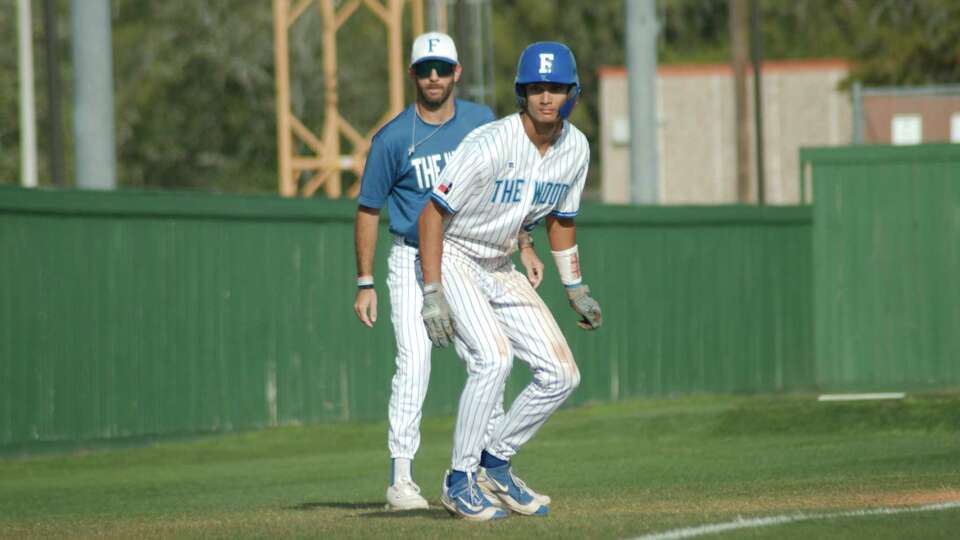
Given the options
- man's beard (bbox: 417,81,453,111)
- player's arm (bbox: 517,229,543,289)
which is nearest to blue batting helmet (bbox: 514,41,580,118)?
man's beard (bbox: 417,81,453,111)

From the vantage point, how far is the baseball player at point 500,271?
320 inches

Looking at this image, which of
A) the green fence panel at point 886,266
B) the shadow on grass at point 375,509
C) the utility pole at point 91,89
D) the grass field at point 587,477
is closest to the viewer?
the grass field at point 587,477

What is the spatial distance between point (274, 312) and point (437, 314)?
7462 mm

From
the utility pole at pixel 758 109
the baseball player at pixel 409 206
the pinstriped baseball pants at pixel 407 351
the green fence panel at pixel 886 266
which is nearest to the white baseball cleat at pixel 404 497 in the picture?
the baseball player at pixel 409 206

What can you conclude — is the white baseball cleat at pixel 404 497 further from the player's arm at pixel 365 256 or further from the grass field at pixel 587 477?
the player's arm at pixel 365 256

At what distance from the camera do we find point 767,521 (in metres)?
7.57

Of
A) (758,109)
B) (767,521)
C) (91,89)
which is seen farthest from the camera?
(758,109)

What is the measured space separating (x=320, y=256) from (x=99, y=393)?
2561 millimetres

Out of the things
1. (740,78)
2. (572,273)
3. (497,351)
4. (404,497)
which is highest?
(740,78)

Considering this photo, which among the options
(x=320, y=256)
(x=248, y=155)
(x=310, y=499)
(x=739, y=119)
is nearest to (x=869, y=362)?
(x=320, y=256)

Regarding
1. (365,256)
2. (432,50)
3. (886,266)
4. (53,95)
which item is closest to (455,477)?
(365,256)

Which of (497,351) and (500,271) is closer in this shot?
(497,351)

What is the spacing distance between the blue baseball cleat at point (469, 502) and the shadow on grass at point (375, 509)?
0.30 meters

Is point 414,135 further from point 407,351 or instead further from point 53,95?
point 53,95
